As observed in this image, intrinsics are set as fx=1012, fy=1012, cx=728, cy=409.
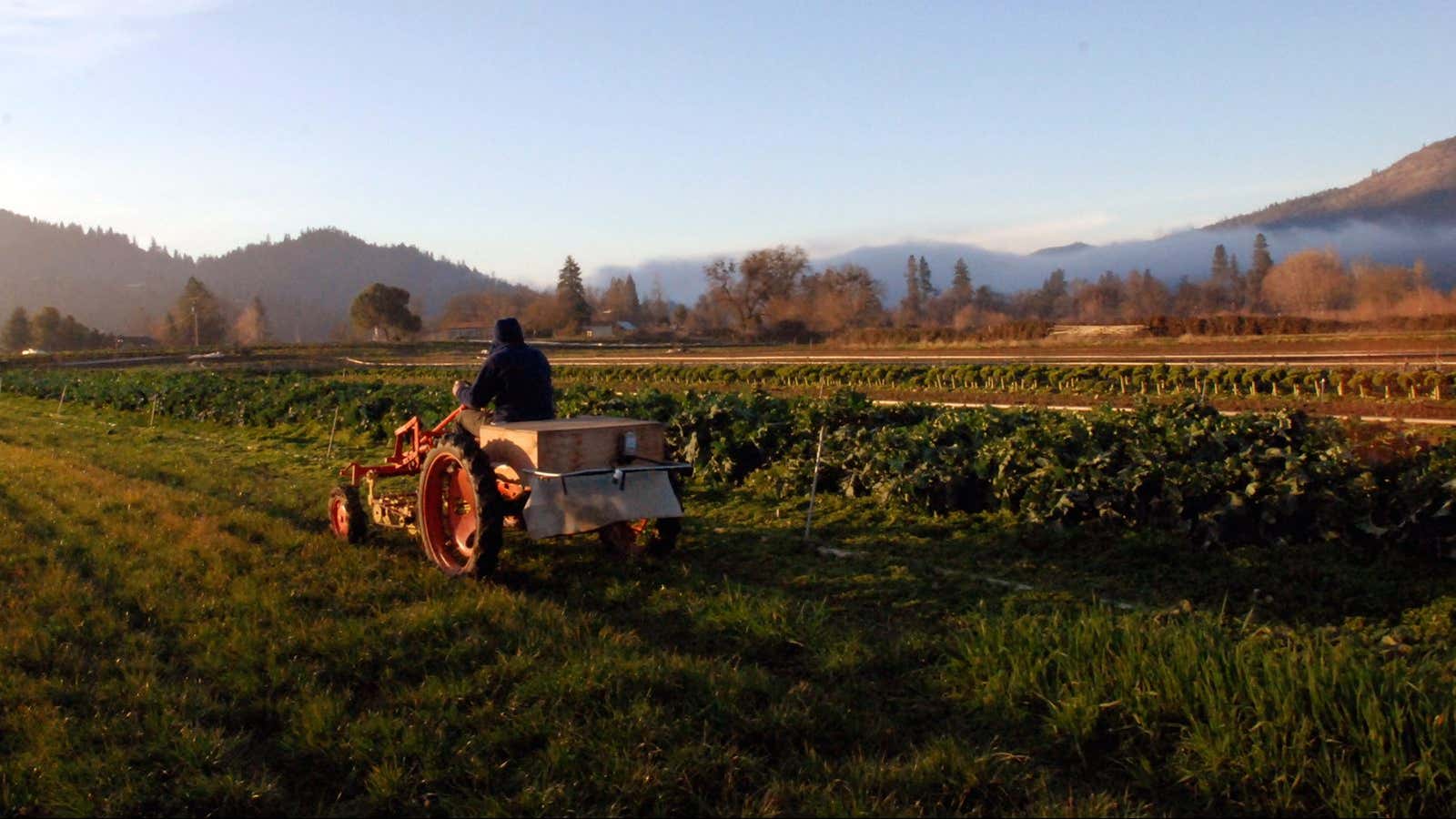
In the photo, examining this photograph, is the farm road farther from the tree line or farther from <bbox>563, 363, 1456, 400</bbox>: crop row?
the tree line

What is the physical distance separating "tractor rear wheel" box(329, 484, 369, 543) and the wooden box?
168 cm

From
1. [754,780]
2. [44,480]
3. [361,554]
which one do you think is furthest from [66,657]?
[44,480]

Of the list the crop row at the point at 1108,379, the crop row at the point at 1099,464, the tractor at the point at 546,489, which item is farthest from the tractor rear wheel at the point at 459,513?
the crop row at the point at 1108,379

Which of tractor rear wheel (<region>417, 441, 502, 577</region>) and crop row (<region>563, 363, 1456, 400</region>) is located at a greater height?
tractor rear wheel (<region>417, 441, 502, 577</region>)

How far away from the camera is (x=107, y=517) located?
31.5ft

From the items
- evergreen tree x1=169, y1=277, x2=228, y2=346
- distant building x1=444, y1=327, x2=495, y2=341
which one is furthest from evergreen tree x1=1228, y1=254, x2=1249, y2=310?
evergreen tree x1=169, y1=277, x2=228, y2=346

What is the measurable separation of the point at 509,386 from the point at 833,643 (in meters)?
3.60

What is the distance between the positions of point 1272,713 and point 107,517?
9.78 meters

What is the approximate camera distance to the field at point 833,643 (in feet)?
13.6

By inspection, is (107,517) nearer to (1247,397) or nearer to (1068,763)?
(1068,763)

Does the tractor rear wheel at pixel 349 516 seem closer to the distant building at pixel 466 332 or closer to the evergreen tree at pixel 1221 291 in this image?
the distant building at pixel 466 332

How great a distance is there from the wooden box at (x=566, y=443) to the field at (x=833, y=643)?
2.94 feet

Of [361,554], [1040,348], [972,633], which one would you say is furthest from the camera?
[1040,348]

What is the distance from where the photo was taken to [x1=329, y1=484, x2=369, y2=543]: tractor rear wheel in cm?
871
